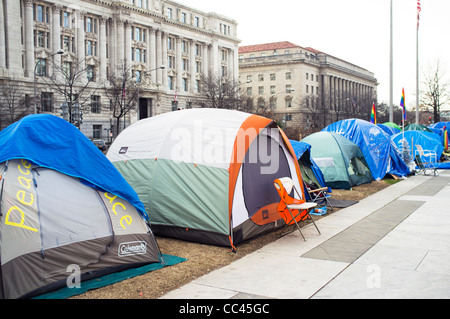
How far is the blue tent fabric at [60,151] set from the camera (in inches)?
237

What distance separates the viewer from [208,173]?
7.92 meters

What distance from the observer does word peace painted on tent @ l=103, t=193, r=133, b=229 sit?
656cm

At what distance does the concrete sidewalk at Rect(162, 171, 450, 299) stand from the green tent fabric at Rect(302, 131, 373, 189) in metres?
4.39

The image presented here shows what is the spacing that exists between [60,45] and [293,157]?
49.7 m

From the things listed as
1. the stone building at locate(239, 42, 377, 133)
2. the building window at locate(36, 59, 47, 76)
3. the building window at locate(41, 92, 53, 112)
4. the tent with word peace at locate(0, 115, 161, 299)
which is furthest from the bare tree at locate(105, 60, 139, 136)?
the tent with word peace at locate(0, 115, 161, 299)

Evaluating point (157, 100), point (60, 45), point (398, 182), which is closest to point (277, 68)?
point (157, 100)

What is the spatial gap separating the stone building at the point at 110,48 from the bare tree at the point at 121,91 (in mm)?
1059

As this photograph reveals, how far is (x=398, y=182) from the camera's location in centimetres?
1794

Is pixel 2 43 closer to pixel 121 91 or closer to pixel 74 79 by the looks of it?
pixel 74 79

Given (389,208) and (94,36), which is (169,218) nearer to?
(389,208)

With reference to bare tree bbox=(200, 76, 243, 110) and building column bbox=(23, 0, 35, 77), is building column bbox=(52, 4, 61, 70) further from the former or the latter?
bare tree bbox=(200, 76, 243, 110)

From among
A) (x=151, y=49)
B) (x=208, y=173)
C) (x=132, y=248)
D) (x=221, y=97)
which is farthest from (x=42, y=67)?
(x=132, y=248)

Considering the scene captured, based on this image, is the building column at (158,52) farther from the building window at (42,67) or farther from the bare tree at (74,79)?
the building window at (42,67)

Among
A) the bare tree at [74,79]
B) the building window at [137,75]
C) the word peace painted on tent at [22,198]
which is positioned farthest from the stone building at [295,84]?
the word peace painted on tent at [22,198]
